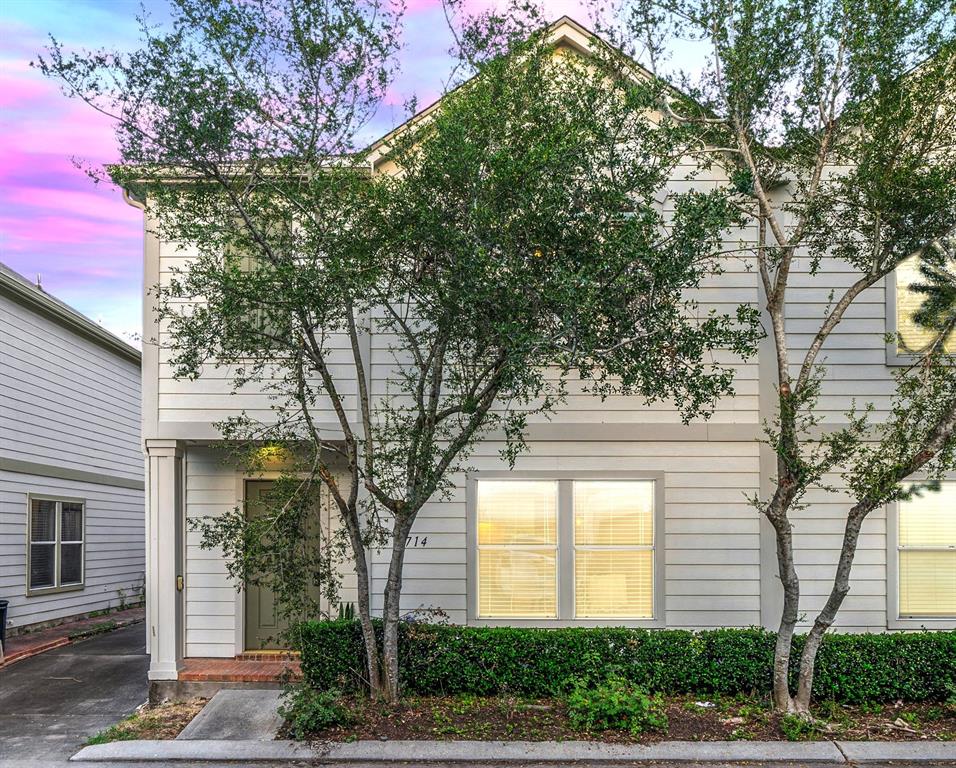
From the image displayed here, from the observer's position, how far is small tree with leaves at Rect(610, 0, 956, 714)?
713 cm

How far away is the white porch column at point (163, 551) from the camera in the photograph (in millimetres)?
9000

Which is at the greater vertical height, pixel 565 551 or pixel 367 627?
pixel 565 551

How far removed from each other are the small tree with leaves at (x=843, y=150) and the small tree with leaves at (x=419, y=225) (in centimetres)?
68

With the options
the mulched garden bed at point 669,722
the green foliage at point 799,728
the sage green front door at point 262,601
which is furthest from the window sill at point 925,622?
the sage green front door at point 262,601

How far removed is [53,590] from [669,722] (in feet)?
39.0

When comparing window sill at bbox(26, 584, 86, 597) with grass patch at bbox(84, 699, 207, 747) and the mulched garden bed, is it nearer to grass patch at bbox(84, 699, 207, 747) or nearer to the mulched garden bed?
grass patch at bbox(84, 699, 207, 747)

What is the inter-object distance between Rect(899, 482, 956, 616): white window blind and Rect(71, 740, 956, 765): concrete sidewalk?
2425 mm

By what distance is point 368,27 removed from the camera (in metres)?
7.47

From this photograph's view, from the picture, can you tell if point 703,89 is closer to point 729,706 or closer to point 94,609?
point 729,706

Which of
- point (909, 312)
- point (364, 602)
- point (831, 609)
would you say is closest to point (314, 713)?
point (364, 602)

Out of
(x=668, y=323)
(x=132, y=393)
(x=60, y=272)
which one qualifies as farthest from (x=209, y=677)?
(x=60, y=272)

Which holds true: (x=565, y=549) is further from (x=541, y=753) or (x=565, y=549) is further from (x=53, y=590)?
(x=53, y=590)

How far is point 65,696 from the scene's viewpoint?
9352 mm

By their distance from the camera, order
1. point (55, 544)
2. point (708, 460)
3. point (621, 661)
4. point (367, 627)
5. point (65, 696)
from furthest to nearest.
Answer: point (55, 544)
point (65, 696)
point (708, 460)
point (621, 661)
point (367, 627)
